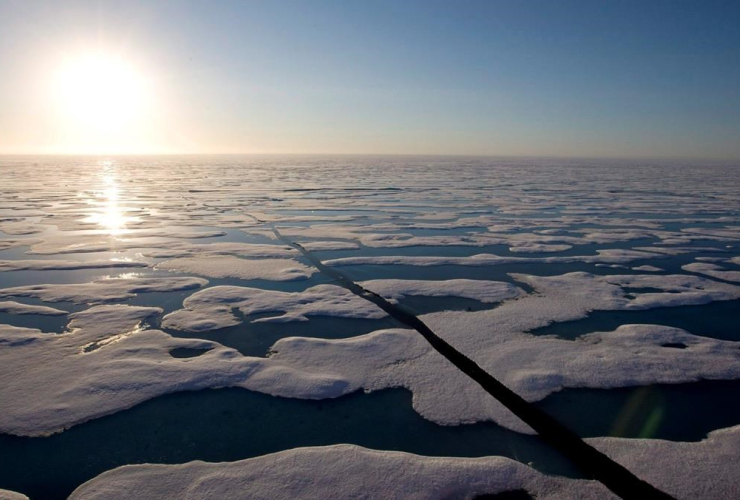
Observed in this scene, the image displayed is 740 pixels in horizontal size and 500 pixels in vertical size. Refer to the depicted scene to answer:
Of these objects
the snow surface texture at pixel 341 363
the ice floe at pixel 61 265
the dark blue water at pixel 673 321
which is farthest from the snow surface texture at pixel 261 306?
the ice floe at pixel 61 265

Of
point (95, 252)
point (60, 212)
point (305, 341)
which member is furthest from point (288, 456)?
point (60, 212)

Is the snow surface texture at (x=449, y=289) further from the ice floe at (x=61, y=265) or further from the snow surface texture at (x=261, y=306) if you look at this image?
the ice floe at (x=61, y=265)

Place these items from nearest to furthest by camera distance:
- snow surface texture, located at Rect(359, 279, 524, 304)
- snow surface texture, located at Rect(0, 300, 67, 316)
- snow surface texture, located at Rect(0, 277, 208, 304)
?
snow surface texture, located at Rect(0, 300, 67, 316)
snow surface texture, located at Rect(0, 277, 208, 304)
snow surface texture, located at Rect(359, 279, 524, 304)

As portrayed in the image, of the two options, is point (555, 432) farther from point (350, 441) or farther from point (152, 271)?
point (152, 271)

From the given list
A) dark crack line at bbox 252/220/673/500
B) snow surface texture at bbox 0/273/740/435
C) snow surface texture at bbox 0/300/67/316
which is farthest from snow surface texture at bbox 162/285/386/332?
snow surface texture at bbox 0/300/67/316

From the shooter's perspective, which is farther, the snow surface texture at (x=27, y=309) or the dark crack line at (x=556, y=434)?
the snow surface texture at (x=27, y=309)

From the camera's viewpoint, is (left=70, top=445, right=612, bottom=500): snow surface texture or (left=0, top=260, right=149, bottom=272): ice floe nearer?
(left=70, top=445, right=612, bottom=500): snow surface texture

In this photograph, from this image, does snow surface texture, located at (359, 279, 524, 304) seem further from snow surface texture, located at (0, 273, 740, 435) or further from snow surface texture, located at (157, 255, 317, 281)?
snow surface texture, located at (157, 255, 317, 281)
